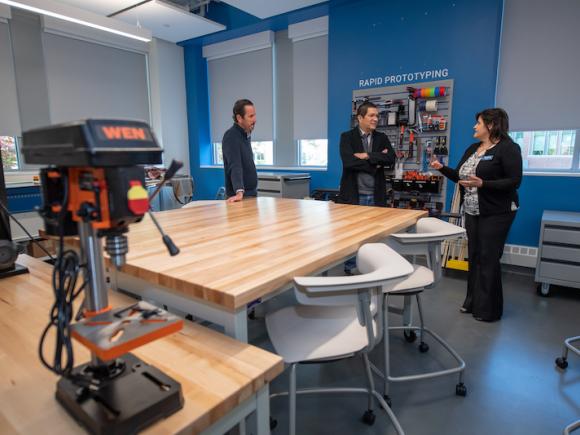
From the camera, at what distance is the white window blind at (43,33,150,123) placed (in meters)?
5.17

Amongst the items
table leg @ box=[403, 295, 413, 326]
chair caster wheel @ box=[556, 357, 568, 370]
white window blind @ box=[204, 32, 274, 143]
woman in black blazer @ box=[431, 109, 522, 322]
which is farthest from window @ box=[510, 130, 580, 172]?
white window blind @ box=[204, 32, 274, 143]

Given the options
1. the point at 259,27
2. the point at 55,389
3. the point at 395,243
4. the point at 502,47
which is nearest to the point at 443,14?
the point at 502,47

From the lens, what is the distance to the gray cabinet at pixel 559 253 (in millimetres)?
3129

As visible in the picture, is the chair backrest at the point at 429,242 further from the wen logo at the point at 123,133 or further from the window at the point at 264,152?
the window at the point at 264,152

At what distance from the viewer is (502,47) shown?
12.5 feet

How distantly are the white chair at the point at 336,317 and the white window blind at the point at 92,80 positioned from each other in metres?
4.62

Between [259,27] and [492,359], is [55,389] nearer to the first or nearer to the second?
[492,359]

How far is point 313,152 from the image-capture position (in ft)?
18.9

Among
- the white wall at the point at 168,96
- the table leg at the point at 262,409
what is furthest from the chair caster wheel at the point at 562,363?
the white wall at the point at 168,96

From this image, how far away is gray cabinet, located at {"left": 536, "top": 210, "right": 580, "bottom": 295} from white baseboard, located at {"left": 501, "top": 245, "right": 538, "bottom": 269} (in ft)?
1.82

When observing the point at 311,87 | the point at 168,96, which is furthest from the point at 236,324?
the point at 168,96

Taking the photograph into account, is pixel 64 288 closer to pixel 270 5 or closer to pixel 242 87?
pixel 270 5

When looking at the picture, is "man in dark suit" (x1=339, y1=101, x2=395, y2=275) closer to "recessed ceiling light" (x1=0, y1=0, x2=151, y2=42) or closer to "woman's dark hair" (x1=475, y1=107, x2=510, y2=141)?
"woman's dark hair" (x1=475, y1=107, x2=510, y2=141)

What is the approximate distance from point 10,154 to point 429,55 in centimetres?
566
